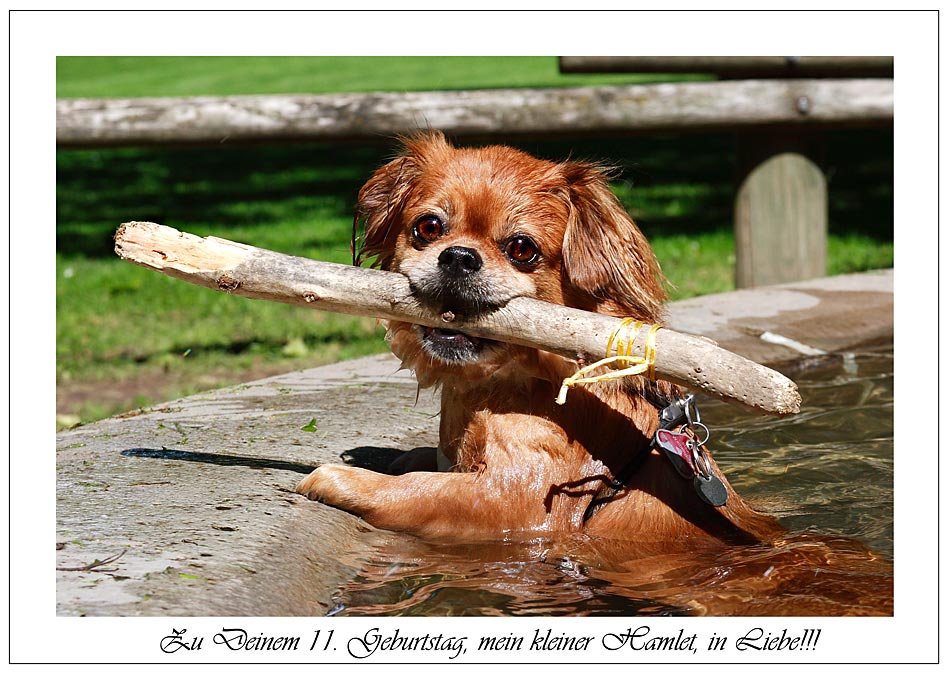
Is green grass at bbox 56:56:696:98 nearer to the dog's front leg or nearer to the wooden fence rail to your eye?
the wooden fence rail

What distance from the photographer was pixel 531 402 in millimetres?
4629

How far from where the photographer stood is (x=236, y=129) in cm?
923

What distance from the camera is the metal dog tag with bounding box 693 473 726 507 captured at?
4258mm

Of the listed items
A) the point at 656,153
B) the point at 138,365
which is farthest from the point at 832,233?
the point at 138,365

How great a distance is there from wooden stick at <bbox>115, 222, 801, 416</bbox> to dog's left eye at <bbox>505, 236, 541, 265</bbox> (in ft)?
0.98

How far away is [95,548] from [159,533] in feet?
0.77

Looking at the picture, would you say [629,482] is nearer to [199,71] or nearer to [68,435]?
[68,435]

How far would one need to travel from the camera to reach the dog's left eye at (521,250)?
458 cm

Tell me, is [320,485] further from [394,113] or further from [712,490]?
[394,113]

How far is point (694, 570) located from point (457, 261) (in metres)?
1.46

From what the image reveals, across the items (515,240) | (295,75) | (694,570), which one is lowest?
(694,570)

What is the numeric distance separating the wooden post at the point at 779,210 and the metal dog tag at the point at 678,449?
5.94 metres

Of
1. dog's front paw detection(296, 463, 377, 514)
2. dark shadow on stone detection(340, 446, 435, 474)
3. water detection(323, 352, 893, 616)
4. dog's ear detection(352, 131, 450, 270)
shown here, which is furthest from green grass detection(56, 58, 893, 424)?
dog's front paw detection(296, 463, 377, 514)

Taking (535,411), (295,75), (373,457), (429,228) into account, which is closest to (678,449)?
(535,411)
